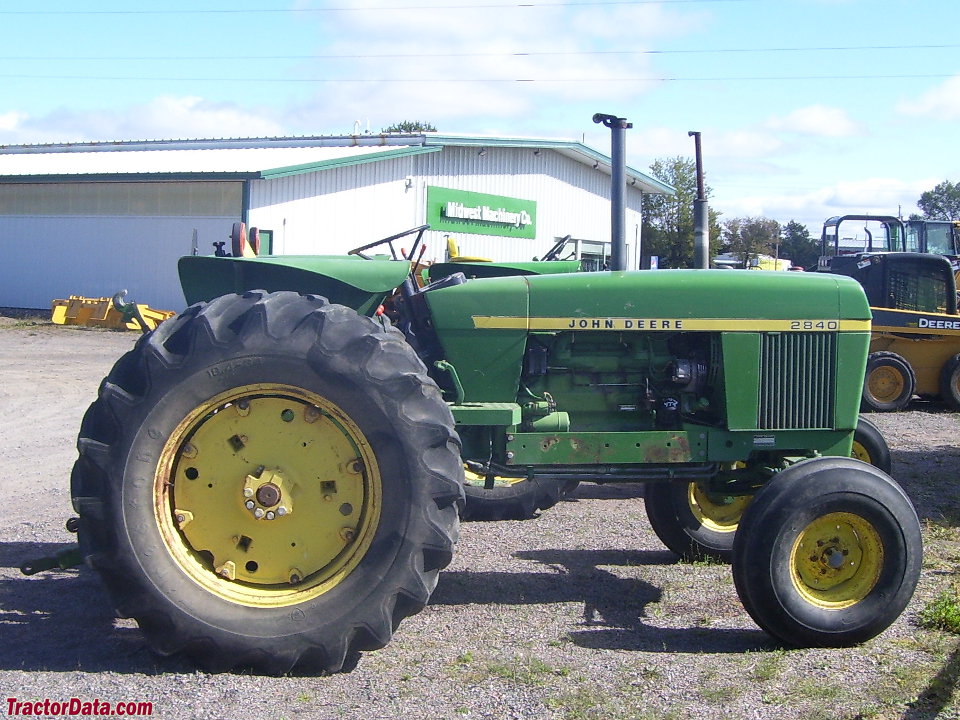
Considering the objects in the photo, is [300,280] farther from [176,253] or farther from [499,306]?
[176,253]

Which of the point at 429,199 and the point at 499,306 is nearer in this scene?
the point at 499,306

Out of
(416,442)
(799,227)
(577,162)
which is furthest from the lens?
(799,227)

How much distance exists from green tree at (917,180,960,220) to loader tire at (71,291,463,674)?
254ft

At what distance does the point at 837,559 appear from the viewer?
4.77m

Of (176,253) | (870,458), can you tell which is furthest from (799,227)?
(870,458)

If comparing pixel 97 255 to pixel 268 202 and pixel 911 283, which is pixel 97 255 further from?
pixel 911 283

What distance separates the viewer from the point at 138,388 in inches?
166

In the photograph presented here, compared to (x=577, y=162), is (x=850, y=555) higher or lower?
lower

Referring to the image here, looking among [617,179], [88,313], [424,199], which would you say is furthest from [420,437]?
[424,199]

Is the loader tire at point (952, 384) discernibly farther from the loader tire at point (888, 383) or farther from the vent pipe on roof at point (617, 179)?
the vent pipe on roof at point (617, 179)

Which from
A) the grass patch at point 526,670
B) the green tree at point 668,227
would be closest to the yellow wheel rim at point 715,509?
the grass patch at point 526,670

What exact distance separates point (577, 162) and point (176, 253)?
1363 centimetres

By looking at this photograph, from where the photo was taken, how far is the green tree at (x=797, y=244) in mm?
62375

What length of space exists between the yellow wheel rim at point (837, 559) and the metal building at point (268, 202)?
1794 centimetres
